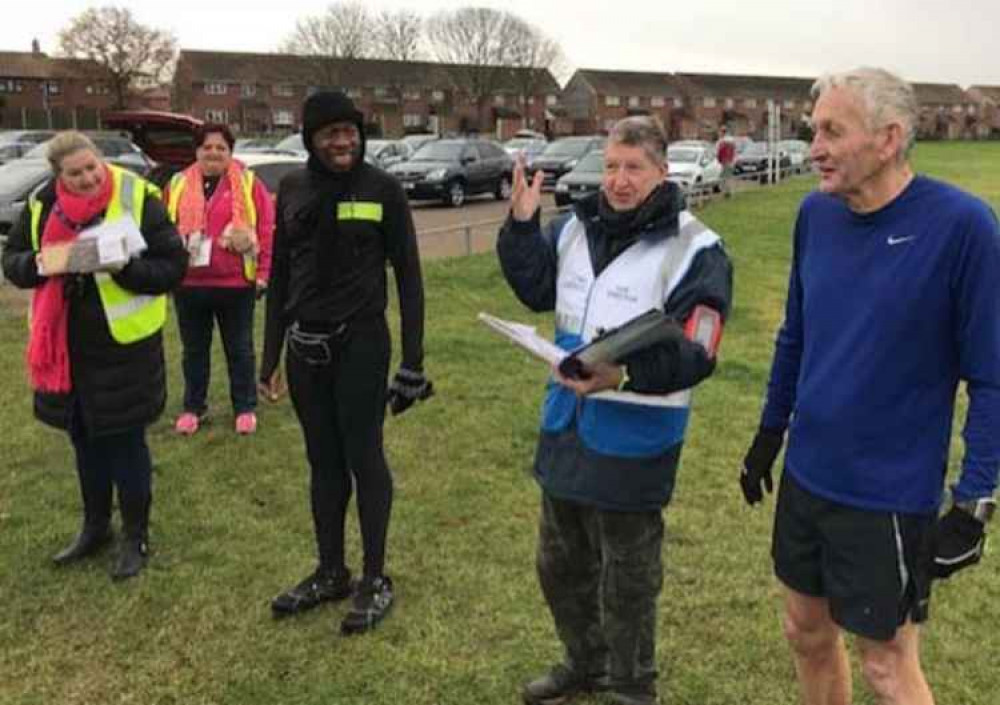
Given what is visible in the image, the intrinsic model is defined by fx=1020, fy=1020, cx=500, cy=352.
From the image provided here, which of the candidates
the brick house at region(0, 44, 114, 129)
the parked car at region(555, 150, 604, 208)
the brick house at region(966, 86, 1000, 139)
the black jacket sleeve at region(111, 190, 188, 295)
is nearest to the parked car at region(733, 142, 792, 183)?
the parked car at region(555, 150, 604, 208)

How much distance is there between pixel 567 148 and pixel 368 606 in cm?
2386

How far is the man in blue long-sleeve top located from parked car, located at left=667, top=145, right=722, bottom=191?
20.1m

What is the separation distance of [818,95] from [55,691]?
10.2 ft

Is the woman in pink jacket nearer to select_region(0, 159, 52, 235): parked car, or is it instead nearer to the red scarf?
the red scarf

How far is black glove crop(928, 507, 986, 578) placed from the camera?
231 centimetres

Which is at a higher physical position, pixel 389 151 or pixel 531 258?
pixel 389 151

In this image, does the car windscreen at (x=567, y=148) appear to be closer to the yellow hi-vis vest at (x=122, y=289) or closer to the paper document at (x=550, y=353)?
the yellow hi-vis vest at (x=122, y=289)

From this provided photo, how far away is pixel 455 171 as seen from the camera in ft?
72.3

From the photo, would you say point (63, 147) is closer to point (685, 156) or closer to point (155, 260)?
point (155, 260)

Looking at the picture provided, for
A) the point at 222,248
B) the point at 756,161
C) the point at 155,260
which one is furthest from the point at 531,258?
the point at 756,161

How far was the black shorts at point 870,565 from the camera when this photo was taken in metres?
2.44

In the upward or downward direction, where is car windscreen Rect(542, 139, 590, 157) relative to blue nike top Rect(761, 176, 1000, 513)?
upward

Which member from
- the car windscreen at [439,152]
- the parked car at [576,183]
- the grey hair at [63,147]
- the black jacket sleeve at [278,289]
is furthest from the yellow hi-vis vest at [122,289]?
the car windscreen at [439,152]

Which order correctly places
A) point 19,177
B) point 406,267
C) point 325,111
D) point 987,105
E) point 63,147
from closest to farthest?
point 325,111
point 406,267
point 63,147
point 19,177
point 987,105
